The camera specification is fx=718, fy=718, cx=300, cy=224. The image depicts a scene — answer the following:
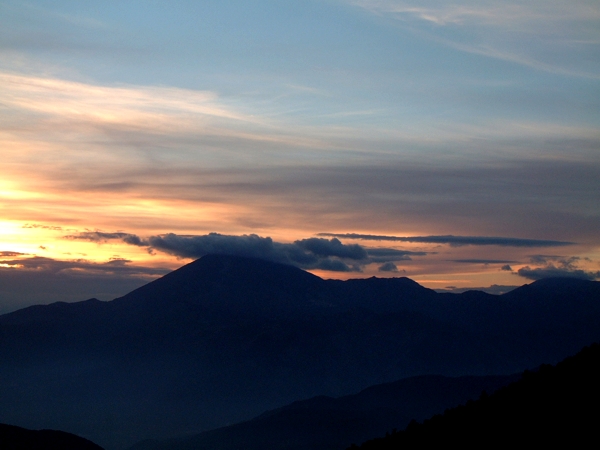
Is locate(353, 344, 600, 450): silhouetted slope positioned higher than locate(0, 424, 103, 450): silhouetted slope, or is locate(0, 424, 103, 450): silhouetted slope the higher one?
locate(353, 344, 600, 450): silhouetted slope

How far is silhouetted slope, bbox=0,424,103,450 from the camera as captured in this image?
10350cm

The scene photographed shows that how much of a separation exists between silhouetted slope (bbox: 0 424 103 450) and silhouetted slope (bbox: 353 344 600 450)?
185ft

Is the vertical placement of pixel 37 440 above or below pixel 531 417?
below

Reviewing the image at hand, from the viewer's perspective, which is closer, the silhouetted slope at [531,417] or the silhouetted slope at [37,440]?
the silhouetted slope at [531,417]

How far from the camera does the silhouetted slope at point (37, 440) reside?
340 feet

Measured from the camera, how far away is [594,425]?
49.2m

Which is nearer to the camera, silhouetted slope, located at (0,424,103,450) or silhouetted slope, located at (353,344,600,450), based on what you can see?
silhouetted slope, located at (353,344,600,450)

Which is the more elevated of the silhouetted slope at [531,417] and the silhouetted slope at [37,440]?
the silhouetted slope at [531,417]

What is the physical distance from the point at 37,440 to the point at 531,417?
258ft

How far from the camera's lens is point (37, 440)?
108 m

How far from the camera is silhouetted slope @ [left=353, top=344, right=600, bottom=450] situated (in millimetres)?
51125

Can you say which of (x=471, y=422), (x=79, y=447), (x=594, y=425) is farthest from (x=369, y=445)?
(x=79, y=447)

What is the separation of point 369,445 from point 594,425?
28.1 metres

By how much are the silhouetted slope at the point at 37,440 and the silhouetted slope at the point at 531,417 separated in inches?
2225
